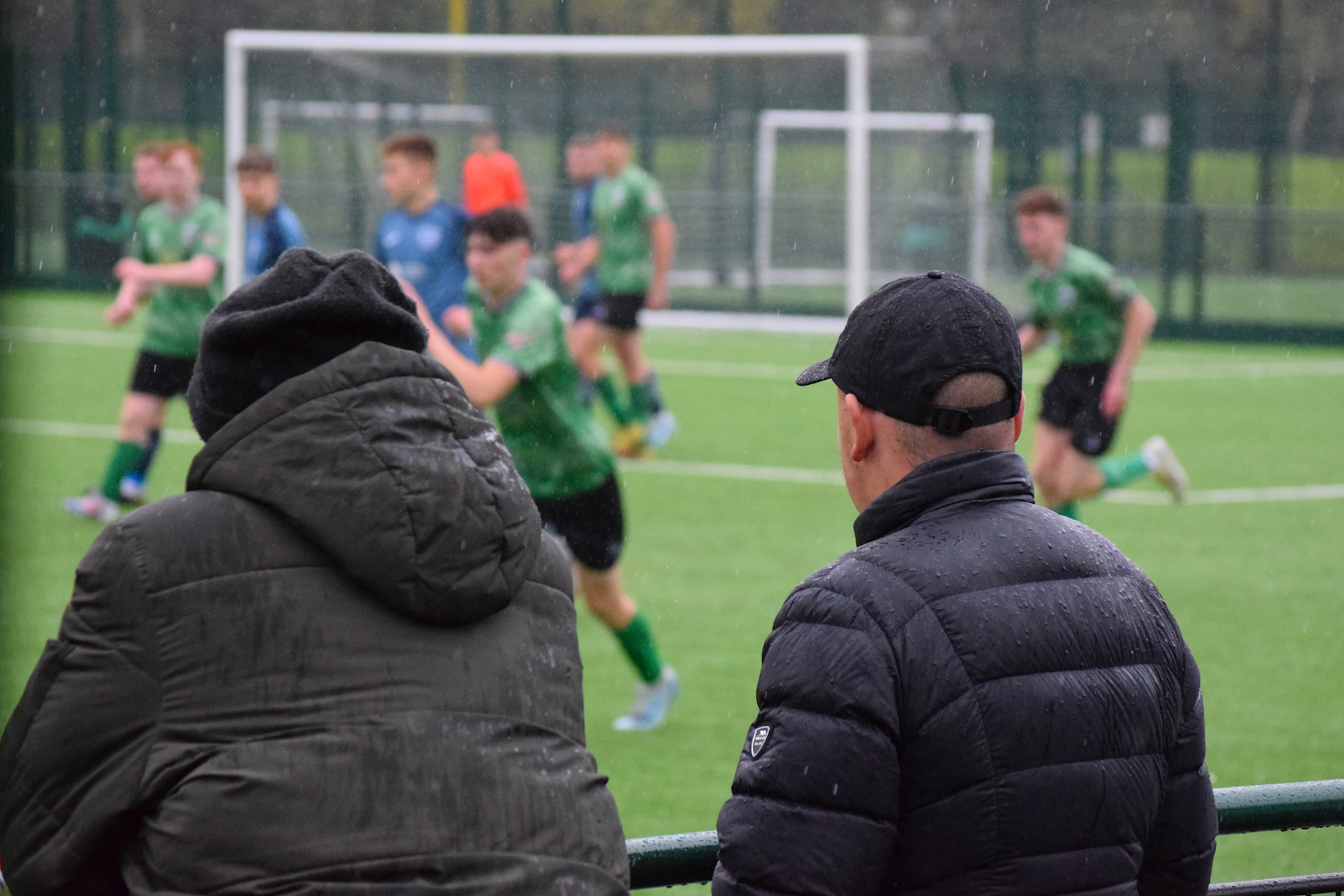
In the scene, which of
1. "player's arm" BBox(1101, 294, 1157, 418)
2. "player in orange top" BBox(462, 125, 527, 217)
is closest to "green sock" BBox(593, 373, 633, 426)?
"player in orange top" BBox(462, 125, 527, 217)

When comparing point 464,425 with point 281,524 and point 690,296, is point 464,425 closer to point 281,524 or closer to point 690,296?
point 281,524

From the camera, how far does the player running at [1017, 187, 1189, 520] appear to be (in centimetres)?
836

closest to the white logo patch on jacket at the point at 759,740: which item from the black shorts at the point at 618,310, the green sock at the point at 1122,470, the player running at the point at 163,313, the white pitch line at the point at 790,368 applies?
the green sock at the point at 1122,470

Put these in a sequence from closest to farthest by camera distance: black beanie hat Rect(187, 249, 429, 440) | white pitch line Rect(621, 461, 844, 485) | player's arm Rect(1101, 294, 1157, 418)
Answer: black beanie hat Rect(187, 249, 429, 440) < player's arm Rect(1101, 294, 1157, 418) < white pitch line Rect(621, 461, 844, 485)

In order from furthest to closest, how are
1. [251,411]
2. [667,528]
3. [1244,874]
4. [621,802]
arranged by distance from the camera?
[667,528] < [621,802] < [1244,874] < [251,411]

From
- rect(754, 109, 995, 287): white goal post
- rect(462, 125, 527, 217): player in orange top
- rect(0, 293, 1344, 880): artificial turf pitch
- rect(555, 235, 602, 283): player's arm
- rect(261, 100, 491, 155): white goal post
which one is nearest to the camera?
rect(0, 293, 1344, 880): artificial turf pitch

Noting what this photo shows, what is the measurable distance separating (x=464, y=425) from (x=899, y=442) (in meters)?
0.51

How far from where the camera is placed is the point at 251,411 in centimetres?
182

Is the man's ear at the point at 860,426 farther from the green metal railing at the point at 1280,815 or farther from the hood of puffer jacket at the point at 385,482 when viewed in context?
the green metal railing at the point at 1280,815

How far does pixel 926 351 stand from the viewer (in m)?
1.90

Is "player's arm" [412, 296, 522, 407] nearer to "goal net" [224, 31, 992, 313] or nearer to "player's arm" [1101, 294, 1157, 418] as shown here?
"player's arm" [1101, 294, 1157, 418]

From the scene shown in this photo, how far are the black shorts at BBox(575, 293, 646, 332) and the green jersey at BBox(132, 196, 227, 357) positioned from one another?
377cm

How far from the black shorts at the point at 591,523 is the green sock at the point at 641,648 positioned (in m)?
0.25

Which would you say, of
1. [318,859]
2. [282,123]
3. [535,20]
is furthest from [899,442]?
[535,20]
